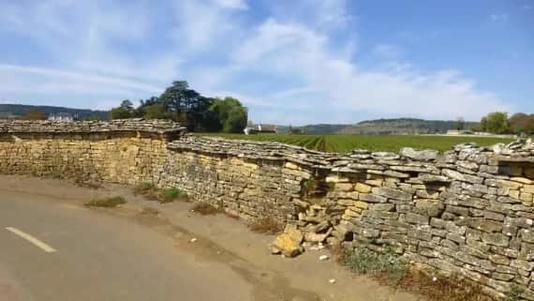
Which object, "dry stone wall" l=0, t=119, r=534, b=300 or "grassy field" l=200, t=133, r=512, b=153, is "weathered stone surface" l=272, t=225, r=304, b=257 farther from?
"grassy field" l=200, t=133, r=512, b=153

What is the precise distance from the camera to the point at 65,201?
15.6 m

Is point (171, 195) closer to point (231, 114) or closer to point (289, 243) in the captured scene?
point (289, 243)

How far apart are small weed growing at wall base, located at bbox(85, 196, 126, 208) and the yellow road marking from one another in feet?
11.5

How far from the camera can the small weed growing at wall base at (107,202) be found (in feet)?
48.6

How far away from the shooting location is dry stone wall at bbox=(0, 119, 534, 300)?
663 centimetres

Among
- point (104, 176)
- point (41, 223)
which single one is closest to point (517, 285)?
point (41, 223)

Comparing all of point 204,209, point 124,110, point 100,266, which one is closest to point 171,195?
point 204,209

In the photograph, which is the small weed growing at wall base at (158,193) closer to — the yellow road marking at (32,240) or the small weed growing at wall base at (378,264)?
the yellow road marking at (32,240)

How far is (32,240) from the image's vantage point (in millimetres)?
10398

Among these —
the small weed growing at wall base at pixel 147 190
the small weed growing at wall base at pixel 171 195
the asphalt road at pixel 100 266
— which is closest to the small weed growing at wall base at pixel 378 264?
the asphalt road at pixel 100 266

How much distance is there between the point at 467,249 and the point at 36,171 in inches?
674

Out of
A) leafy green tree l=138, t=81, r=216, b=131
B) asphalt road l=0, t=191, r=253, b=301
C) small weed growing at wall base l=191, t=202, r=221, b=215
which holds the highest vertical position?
leafy green tree l=138, t=81, r=216, b=131

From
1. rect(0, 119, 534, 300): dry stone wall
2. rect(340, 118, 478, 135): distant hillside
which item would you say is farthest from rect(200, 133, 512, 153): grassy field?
rect(340, 118, 478, 135): distant hillside

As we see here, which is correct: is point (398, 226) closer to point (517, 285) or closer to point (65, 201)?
point (517, 285)
